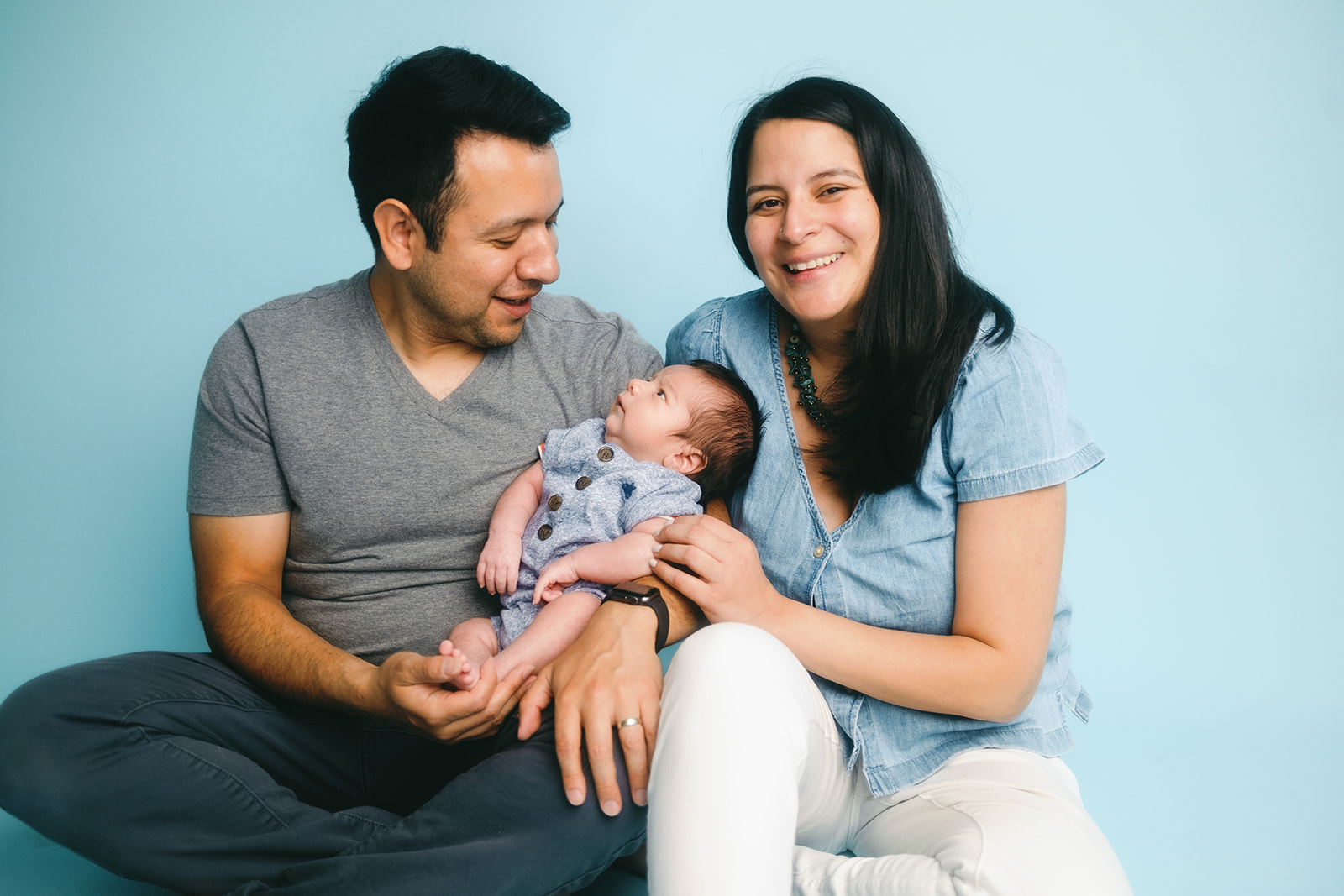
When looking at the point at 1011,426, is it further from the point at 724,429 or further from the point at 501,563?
the point at 501,563

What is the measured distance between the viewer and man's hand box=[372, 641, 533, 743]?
5.01 ft

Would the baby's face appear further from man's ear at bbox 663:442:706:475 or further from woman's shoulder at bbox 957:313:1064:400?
woman's shoulder at bbox 957:313:1064:400

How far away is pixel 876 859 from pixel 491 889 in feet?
2.08

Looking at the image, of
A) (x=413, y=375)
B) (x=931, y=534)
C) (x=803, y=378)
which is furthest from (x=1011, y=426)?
(x=413, y=375)

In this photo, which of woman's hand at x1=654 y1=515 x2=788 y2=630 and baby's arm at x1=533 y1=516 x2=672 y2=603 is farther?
baby's arm at x1=533 y1=516 x2=672 y2=603

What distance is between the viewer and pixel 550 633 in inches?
69.5

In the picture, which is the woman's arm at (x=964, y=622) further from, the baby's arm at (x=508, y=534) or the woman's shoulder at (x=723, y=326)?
the woman's shoulder at (x=723, y=326)

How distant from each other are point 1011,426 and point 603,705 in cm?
88

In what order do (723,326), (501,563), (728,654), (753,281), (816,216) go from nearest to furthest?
(728,654)
(816,216)
(501,563)
(723,326)
(753,281)

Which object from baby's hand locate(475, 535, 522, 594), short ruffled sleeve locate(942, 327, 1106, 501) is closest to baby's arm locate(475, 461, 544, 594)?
baby's hand locate(475, 535, 522, 594)

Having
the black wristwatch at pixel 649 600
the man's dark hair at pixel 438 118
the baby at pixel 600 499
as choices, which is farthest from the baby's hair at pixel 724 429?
the man's dark hair at pixel 438 118

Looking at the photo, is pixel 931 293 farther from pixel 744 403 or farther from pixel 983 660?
pixel 983 660

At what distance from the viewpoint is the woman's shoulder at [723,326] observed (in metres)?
2.13

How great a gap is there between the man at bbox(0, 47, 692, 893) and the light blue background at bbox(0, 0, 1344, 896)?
1015 millimetres
